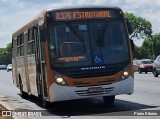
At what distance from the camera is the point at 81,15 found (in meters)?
13.9

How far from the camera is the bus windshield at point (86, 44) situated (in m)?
13.4

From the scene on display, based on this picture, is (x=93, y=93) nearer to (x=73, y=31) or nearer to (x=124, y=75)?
(x=124, y=75)

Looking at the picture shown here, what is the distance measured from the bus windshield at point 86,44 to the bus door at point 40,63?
64 centimetres

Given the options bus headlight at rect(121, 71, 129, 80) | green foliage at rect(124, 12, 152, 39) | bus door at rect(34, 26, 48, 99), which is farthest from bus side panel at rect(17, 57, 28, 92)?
green foliage at rect(124, 12, 152, 39)

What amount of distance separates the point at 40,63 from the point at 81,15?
2035 mm

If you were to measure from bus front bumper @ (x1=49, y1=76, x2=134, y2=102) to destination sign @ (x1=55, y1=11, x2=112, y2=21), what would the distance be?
78.7 inches

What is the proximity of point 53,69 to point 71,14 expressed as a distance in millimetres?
1764

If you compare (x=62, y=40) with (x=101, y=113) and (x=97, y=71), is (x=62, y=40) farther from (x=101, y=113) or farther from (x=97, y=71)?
(x=101, y=113)

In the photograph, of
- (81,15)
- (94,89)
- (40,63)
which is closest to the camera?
(94,89)

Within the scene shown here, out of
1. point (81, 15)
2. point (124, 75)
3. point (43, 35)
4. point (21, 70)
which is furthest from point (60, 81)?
point (21, 70)

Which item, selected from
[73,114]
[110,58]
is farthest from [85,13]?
[73,114]

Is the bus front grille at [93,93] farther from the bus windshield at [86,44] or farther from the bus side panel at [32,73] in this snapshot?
the bus side panel at [32,73]

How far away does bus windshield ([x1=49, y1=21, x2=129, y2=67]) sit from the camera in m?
13.4

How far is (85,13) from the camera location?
45.7ft
